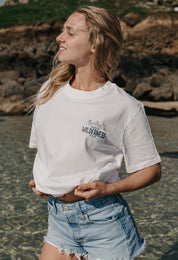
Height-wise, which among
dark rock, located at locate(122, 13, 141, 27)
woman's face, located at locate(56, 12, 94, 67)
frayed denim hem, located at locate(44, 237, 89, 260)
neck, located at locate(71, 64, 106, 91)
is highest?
woman's face, located at locate(56, 12, 94, 67)

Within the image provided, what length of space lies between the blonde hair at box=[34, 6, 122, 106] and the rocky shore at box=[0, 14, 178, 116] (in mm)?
15388

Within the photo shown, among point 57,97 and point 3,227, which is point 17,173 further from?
point 57,97

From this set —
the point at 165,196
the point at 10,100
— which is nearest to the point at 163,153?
the point at 165,196

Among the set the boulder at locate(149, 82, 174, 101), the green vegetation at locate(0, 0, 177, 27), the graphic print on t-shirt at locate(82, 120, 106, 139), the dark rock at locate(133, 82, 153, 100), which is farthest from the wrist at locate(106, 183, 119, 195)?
the green vegetation at locate(0, 0, 177, 27)

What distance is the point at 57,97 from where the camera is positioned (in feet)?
7.19

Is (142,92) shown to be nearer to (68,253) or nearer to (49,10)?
(68,253)

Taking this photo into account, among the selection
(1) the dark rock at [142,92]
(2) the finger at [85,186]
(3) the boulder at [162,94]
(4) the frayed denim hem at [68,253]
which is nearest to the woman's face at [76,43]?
(2) the finger at [85,186]

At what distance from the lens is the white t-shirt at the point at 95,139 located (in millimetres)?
1995

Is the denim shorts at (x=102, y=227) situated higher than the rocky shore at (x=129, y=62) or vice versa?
the denim shorts at (x=102, y=227)

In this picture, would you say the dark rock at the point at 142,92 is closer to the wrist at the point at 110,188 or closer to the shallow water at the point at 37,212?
the shallow water at the point at 37,212

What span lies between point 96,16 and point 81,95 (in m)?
0.46

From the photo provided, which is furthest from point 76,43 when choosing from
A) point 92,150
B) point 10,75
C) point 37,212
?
point 10,75

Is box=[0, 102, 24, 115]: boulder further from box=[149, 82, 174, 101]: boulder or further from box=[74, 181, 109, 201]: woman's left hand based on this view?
box=[74, 181, 109, 201]: woman's left hand

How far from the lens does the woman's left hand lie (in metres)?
1.93
